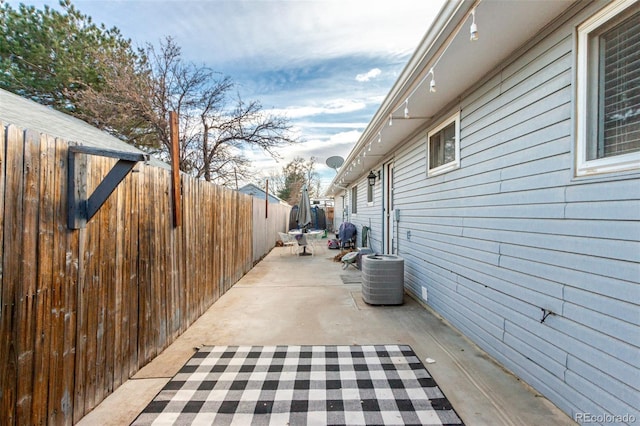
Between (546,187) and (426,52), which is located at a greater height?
(426,52)

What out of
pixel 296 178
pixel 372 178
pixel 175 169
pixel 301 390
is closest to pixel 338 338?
pixel 301 390

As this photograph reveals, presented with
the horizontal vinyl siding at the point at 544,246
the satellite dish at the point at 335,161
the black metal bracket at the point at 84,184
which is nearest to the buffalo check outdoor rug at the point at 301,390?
the horizontal vinyl siding at the point at 544,246

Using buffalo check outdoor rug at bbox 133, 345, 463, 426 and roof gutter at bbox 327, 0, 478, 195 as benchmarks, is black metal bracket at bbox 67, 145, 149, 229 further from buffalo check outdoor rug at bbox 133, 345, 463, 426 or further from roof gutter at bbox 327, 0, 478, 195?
roof gutter at bbox 327, 0, 478, 195

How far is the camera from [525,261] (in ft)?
7.72

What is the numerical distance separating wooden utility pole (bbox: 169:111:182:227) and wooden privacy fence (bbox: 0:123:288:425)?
0.07m

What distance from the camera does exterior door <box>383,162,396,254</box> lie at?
630 centimetres

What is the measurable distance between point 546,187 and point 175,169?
10.5ft

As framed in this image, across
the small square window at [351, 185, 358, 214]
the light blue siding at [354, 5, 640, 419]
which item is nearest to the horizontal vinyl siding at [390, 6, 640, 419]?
the light blue siding at [354, 5, 640, 419]

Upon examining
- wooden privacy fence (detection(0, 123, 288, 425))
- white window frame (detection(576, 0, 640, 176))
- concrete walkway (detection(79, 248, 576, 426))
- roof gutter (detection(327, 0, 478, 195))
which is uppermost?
roof gutter (detection(327, 0, 478, 195))

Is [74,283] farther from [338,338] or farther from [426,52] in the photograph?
[426,52]

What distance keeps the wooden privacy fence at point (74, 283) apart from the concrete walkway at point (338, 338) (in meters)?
0.21

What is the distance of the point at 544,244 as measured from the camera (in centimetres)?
216

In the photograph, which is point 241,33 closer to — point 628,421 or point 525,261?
point 525,261

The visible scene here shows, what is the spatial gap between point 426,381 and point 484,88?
2767 millimetres
